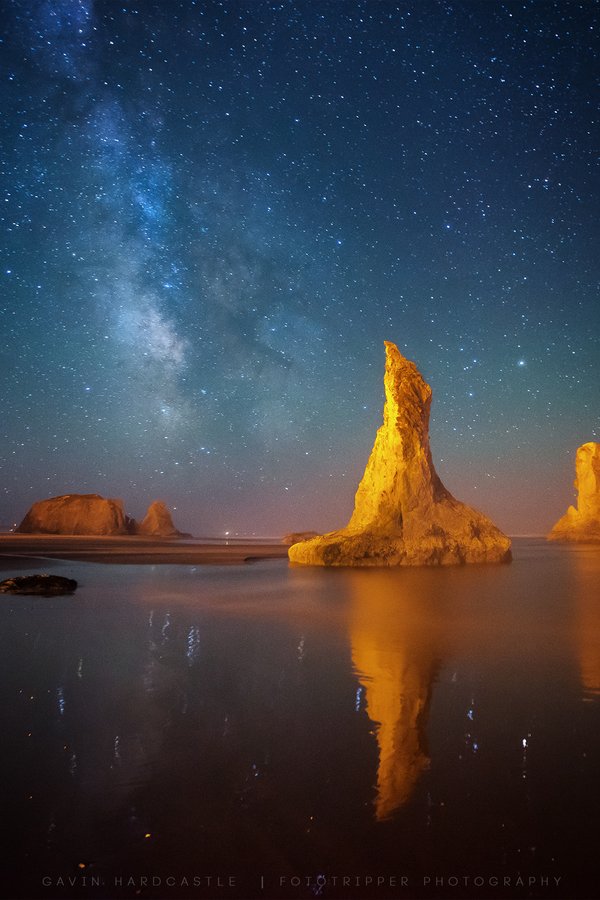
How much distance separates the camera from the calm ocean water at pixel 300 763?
331 cm

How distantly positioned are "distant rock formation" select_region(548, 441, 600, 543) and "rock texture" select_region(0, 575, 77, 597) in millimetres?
112007

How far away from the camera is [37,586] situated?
1889cm

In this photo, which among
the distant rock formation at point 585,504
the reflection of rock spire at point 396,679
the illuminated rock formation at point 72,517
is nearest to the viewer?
the reflection of rock spire at point 396,679

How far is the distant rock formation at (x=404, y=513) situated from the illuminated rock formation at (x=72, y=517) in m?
96.5

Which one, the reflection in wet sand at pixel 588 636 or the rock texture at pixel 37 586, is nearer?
the reflection in wet sand at pixel 588 636

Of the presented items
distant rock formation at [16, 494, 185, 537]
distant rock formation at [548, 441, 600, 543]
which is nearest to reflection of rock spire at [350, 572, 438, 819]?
distant rock formation at [548, 441, 600, 543]

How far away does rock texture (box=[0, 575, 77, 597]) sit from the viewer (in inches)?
725

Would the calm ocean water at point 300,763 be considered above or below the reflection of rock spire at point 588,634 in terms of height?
above

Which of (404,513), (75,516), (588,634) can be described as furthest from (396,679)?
(75,516)

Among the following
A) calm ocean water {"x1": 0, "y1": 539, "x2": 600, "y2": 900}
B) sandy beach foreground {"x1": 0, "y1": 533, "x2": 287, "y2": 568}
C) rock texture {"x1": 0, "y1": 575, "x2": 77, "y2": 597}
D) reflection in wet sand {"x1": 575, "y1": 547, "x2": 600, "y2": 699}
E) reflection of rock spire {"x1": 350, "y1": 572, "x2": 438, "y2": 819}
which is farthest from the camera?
sandy beach foreground {"x1": 0, "y1": 533, "x2": 287, "y2": 568}

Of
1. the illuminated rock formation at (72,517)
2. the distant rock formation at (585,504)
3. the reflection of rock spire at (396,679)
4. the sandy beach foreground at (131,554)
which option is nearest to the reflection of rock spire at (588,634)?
the reflection of rock spire at (396,679)

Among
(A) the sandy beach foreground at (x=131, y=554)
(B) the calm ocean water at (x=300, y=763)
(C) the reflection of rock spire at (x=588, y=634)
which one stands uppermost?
(B) the calm ocean water at (x=300, y=763)

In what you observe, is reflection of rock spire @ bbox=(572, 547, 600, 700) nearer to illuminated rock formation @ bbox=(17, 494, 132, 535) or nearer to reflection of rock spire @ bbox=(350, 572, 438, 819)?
reflection of rock spire @ bbox=(350, 572, 438, 819)

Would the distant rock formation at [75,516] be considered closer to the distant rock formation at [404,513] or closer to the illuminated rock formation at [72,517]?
the illuminated rock formation at [72,517]
